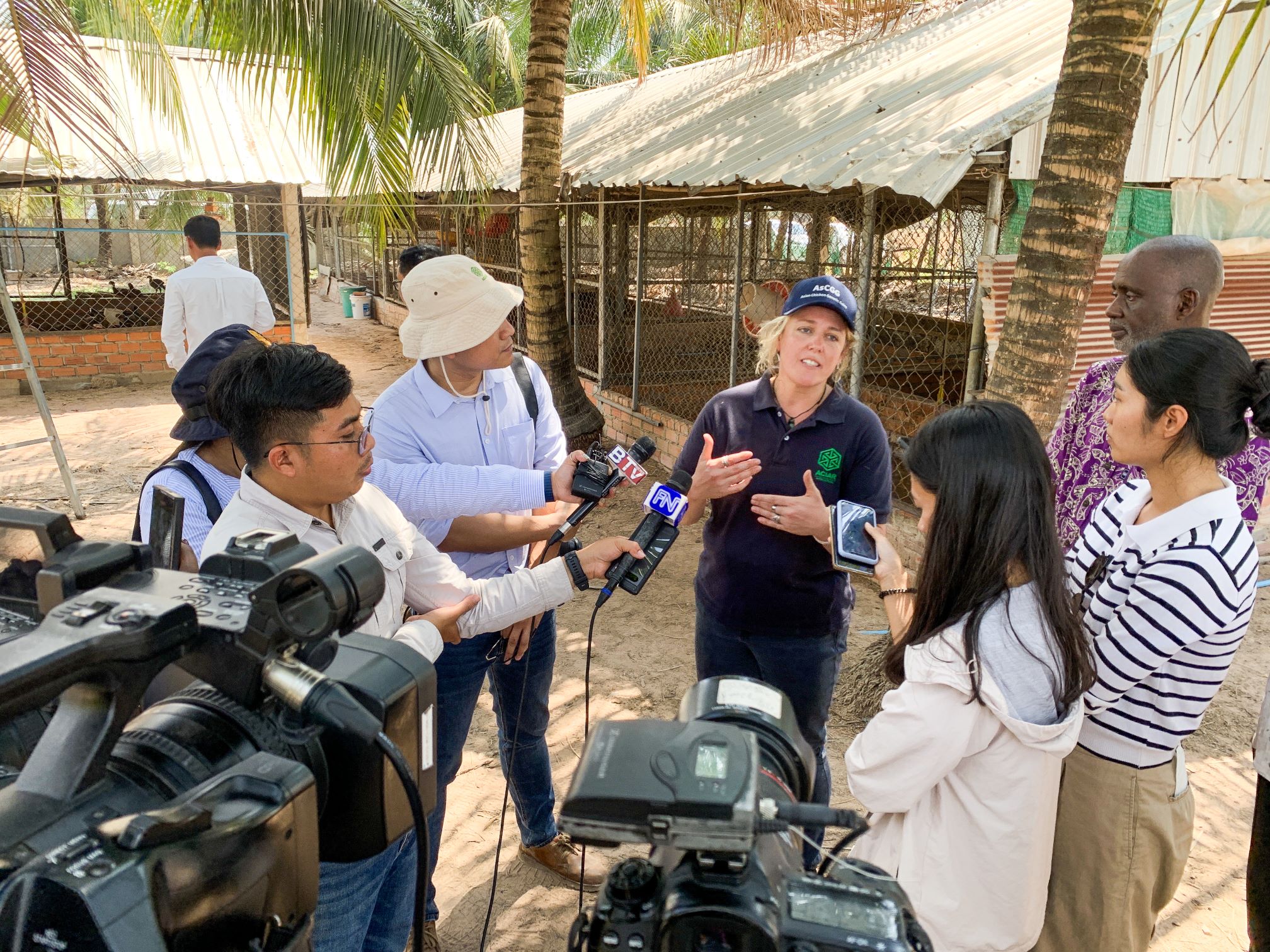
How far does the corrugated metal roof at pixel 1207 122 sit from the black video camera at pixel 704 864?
5.24 m

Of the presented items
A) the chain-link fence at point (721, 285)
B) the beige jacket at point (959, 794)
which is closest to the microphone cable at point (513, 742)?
the beige jacket at point (959, 794)

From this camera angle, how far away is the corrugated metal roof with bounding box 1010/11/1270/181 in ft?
16.2

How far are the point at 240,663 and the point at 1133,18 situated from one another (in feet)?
11.7

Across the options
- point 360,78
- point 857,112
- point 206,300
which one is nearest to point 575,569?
point 857,112

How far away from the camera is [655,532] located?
237 centimetres

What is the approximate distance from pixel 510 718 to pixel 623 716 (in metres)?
1.35

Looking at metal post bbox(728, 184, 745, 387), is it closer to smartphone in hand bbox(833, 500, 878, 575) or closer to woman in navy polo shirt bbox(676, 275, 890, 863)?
woman in navy polo shirt bbox(676, 275, 890, 863)

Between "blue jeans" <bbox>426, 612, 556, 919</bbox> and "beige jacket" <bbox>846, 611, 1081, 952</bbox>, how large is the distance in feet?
3.90

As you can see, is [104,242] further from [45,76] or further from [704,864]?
[704,864]

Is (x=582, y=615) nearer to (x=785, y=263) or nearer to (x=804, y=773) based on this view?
(x=804, y=773)

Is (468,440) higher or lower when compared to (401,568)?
higher

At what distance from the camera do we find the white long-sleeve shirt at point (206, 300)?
7.06 m

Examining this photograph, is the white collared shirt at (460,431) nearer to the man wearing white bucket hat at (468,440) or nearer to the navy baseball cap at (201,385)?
the man wearing white bucket hat at (468,440)

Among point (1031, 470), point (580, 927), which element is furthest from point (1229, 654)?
point (580, 927)
